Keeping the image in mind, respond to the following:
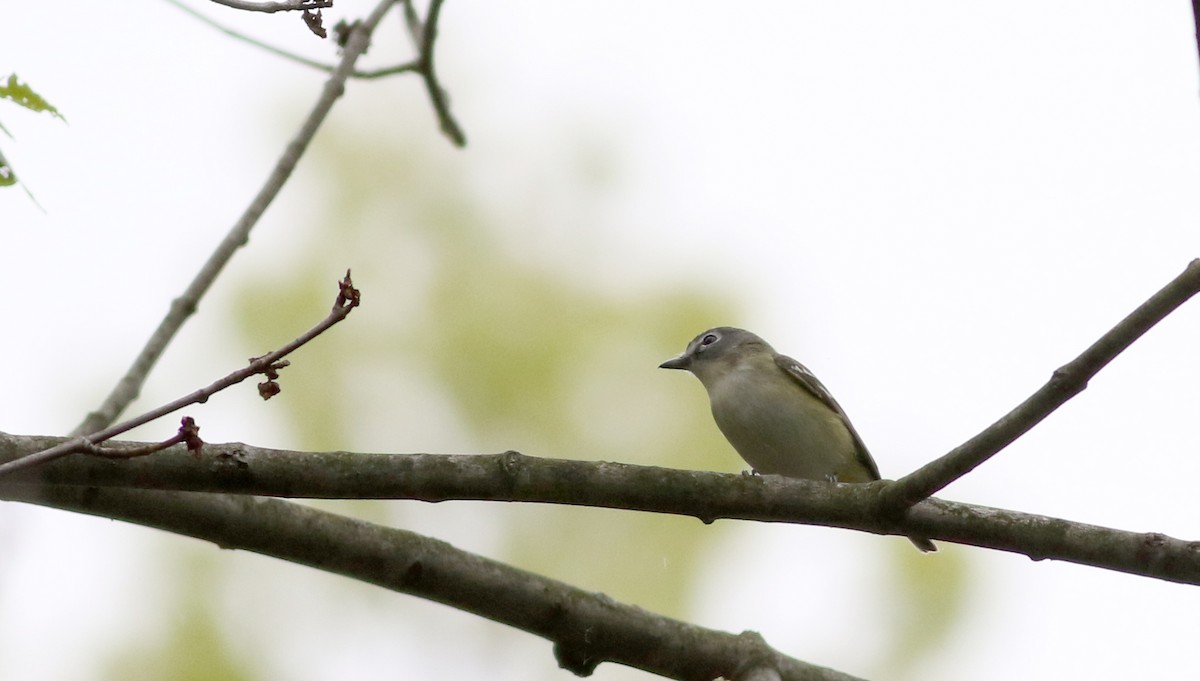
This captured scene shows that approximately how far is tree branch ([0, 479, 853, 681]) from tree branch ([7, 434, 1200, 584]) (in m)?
0.49

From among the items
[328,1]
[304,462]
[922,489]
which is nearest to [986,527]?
[922,489]

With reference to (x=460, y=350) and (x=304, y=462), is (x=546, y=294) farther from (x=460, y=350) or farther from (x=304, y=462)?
(x=304, y=462)

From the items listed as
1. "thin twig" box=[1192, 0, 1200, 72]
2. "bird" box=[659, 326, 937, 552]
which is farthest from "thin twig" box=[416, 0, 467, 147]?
"thin twig" box=[1192, 0, 1200, 72]

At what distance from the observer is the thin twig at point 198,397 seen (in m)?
2.43

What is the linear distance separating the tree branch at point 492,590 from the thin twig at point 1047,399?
917 millimetres

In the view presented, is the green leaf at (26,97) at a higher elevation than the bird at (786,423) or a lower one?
lower

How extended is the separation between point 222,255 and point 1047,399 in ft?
9.44

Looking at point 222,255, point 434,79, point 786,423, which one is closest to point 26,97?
point 222,255

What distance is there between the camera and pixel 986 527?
12.5ft

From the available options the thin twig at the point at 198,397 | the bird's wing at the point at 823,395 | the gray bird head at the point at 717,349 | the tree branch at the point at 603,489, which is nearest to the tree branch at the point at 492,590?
the tree branch at the point at 603,489

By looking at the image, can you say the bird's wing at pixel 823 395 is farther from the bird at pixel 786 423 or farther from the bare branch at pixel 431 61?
Answer: the bare branch at pixel 431 61

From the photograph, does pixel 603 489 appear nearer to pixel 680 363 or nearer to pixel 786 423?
pixel 786 423

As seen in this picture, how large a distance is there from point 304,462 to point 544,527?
28.5 feet

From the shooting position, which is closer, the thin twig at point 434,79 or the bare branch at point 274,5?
the bare branch at point 274,5
